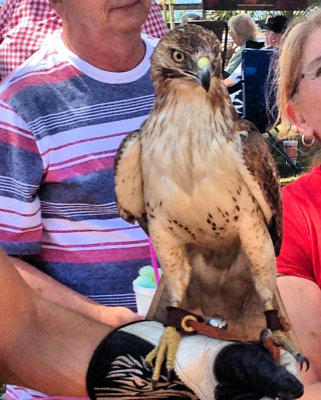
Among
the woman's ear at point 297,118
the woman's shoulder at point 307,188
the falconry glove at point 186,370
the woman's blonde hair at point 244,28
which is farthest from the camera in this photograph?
the woman's blonde hair at point 244,28

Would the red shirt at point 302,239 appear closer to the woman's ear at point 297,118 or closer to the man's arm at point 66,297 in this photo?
the woman's ear at point 297,118

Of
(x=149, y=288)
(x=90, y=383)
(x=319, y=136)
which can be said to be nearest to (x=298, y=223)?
(x=319, y=136)

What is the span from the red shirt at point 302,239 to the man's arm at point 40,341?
81cm

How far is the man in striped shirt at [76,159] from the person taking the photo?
2104mm

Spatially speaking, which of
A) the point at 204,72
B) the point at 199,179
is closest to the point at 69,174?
the point at 199,179

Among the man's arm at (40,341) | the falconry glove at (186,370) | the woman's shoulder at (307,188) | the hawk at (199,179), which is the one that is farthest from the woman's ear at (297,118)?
the man's arm at (40,341)

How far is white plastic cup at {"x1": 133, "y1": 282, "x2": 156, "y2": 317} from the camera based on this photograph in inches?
78.8

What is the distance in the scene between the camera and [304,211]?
221 cm

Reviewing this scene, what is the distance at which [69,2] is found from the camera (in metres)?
2.33

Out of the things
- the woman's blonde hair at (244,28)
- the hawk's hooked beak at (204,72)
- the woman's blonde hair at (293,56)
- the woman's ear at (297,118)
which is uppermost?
the hawk's hooked beak at (204,72)

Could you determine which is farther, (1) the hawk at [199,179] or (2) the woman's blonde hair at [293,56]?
(2) the woman's blonde hair at [293,56]

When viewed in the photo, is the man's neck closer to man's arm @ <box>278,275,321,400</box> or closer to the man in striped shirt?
the man in striped shirt

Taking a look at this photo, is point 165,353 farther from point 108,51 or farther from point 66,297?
point 108,51

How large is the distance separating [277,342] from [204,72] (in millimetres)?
708
